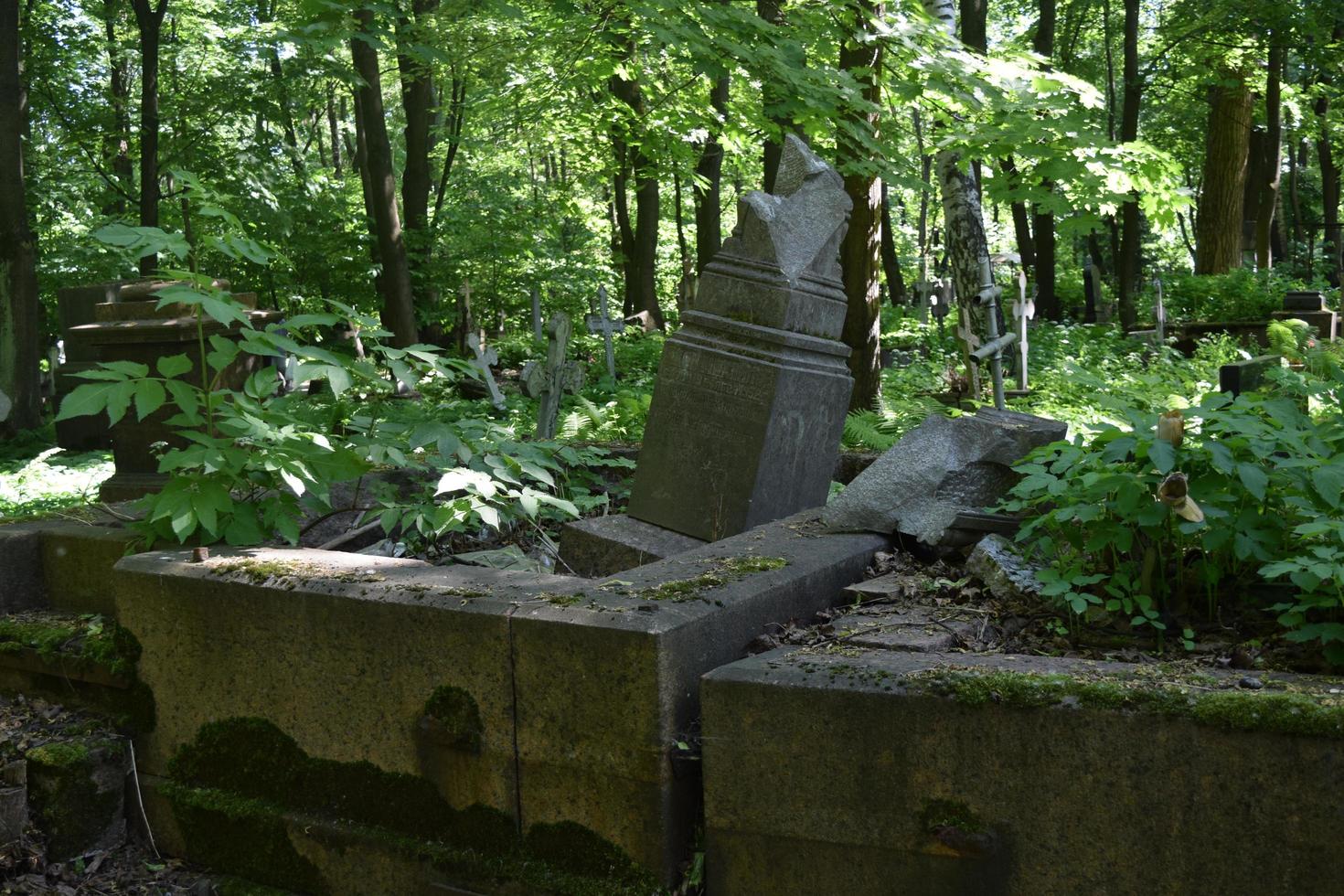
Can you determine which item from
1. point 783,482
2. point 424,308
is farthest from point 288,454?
point 424,308

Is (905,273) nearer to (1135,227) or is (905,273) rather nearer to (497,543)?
(1135,227)

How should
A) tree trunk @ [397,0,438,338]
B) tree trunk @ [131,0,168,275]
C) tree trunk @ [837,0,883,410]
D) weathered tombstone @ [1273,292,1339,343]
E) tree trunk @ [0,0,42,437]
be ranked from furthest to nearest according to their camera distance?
tree trunk @ [397,0,438,338] < weathered tombstone @ [1273,292,1339,343] < tree trunk @ [131,0,168,275] < tree trunk @ [0,0,42,437] < tree trunk @ [837,0,883,410]

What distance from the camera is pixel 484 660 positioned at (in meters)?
3.27

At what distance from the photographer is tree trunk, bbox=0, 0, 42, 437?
46.6ft

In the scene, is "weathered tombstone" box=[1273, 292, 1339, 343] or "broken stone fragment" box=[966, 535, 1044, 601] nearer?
"broken stone fragment" box=[966, 535, 1044, 601]

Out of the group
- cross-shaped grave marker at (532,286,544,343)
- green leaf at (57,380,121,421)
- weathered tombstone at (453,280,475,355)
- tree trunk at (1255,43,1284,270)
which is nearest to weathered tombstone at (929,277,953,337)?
tree trunk at (1255,43,1284,270)

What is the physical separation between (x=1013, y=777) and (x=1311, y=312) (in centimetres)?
1946

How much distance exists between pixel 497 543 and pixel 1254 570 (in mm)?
3358

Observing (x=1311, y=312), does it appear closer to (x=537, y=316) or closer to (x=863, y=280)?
(x=863, y=280)

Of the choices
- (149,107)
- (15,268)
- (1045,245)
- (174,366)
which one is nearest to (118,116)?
(149,107)

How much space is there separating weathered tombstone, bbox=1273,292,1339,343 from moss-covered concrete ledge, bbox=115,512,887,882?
17.4 meters

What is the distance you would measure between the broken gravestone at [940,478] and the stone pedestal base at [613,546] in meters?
0.94

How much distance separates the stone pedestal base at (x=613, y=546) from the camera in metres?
5.12

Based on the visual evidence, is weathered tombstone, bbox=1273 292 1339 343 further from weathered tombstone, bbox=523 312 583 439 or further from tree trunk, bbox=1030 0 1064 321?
weathered tombstone, bbox=523 312 583 439
